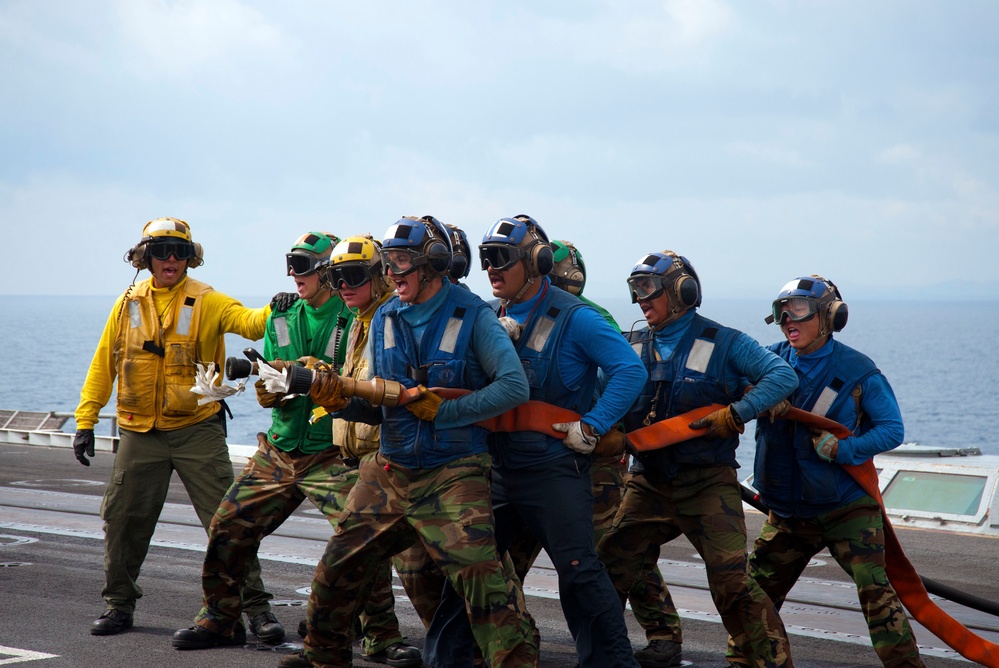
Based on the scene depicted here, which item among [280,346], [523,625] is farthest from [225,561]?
[523,625]

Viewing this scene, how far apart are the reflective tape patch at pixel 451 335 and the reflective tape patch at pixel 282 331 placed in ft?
5.51

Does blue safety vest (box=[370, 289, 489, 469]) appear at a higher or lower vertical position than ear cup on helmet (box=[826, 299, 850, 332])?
lower

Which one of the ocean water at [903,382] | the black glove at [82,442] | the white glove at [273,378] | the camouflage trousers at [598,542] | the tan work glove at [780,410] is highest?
the white glove at [273,378]

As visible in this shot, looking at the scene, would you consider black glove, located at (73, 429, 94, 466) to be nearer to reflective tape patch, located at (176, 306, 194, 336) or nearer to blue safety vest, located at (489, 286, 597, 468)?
reflective tape patch, located at (176, 306, 194, 336)

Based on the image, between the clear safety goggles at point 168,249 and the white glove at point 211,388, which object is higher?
the clear safety goggles at point 168,249

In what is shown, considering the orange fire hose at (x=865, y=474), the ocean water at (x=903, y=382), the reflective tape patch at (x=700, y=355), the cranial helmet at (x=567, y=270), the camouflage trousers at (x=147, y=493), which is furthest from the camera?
the ocean water at (x=903, y=382)

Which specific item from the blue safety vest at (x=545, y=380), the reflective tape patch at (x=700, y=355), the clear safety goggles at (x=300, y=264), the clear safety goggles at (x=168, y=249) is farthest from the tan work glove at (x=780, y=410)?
the clear safety goggles at (x=168, y=249)

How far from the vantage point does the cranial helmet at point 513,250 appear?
253 inches

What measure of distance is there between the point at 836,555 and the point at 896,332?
189 meters

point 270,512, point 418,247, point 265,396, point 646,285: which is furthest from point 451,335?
point 270,512

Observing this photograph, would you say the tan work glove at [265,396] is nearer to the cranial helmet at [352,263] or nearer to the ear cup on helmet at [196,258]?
the cranial helmet at [352,263]

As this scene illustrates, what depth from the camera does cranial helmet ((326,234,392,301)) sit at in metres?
6.47

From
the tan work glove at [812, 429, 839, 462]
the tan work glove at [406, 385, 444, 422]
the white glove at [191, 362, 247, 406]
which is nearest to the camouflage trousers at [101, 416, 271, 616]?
the white glove at [191, 362, 247, 406]

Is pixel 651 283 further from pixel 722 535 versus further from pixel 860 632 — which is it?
pixel 860 632
